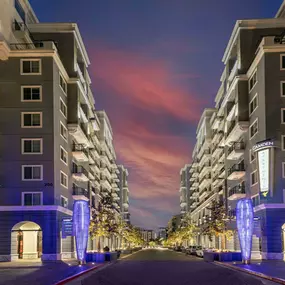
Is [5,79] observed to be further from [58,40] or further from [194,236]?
[194,236]

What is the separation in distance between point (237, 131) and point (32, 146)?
2805 cm

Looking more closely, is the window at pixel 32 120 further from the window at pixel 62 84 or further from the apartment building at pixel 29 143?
the window at pixel 62 84

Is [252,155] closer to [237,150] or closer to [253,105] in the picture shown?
[253,105]

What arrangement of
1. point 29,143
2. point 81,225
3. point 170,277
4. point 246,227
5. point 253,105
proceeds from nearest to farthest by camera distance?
1. point 170,277
2. point 246,227
3. point 81,225
4. point 29,143
5. point 253,105

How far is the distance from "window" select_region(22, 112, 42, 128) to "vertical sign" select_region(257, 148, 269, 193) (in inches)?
990

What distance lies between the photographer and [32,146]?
7038cm

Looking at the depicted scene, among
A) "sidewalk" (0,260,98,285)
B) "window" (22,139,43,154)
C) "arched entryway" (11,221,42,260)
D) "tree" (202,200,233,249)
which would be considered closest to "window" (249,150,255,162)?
"tree" (202,200,233,249)

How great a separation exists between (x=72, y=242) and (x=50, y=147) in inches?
680

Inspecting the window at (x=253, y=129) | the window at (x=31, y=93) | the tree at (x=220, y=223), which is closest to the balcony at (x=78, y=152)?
the window at (x=31, y=93)

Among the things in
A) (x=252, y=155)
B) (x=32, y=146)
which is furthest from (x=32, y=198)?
(x=252, y=155)

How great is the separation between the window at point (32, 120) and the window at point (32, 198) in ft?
25.3

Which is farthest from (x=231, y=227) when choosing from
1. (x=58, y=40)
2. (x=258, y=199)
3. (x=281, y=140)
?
(x=58, y=40)

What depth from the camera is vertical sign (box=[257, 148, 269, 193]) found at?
66.9 metres

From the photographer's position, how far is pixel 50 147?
2766 inches
